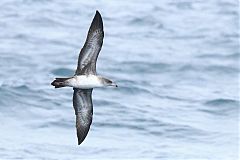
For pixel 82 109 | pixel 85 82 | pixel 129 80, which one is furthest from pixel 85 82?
pixel 129 80

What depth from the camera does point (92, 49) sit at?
41.8ft

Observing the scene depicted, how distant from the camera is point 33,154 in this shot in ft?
50.3

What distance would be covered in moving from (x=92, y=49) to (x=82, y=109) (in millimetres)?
906

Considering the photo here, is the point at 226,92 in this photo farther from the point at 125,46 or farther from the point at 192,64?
the point at 125,46

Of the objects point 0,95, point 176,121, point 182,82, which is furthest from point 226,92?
point 0,95

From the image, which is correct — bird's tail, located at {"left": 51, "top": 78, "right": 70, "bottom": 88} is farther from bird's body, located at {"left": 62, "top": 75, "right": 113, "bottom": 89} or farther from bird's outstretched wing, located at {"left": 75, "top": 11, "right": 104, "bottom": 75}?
bird's outstretched wing, located at {"left": 75, "top": 11, "right": 104, "bottom": 75}

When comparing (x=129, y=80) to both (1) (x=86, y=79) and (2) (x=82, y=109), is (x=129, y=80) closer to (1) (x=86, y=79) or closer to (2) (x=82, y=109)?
(2) (x=82, y=109)

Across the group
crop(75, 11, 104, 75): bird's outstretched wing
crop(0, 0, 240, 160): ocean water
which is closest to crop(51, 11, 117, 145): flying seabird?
crop(75, 11, 104, 75): bird's outstretched wing

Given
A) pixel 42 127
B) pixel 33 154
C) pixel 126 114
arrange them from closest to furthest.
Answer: pixel 33 154, pixel 42 127, pixel 126 114

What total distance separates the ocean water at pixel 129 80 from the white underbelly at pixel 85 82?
301 centimetres

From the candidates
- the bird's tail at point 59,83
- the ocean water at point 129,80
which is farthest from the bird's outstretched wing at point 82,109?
the ocean water at point 129,80

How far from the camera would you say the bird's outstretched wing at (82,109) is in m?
13.1

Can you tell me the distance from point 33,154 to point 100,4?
11.8 metres

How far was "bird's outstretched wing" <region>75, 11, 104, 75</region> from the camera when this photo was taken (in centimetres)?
1268
